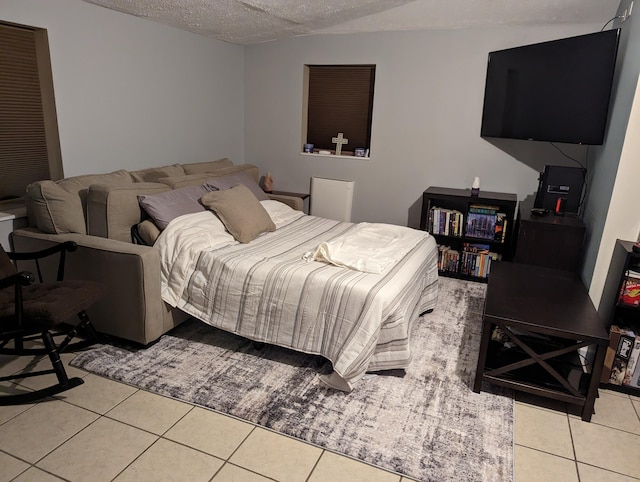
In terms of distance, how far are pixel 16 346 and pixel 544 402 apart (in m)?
3.00

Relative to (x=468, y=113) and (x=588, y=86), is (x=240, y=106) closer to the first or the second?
(x=468, y=113)

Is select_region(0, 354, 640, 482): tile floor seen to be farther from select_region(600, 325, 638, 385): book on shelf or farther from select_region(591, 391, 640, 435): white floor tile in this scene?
select_region(600, 325, 638, 385): book on shelf

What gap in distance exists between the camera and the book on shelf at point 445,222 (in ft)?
14.0

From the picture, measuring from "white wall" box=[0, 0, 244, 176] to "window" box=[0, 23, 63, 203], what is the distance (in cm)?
8

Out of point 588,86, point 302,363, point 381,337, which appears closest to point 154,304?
point 302,363

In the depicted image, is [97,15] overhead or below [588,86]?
overhead

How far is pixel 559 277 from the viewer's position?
2.96m

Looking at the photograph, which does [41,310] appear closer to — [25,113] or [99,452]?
[99,452]

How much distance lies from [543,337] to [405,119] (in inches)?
101

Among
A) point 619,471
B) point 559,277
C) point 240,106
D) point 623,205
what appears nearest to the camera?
point 619,471

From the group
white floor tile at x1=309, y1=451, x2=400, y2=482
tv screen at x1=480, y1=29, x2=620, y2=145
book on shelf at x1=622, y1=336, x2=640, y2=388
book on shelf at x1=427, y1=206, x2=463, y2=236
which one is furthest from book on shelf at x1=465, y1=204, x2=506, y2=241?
white floor tile at x1=309, y1=451, x2=400, y2=482

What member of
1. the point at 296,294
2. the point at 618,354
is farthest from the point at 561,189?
the point at 296,294

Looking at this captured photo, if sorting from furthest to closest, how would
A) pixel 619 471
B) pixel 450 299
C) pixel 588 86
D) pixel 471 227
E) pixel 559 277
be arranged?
pixel 471 227 < pixel 450 299 < pixel 588 86 < pixel 559 277 < pixel 619 471

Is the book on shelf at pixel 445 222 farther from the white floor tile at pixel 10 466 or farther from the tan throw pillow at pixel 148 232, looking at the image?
the white floor tile at pixel 10 466
